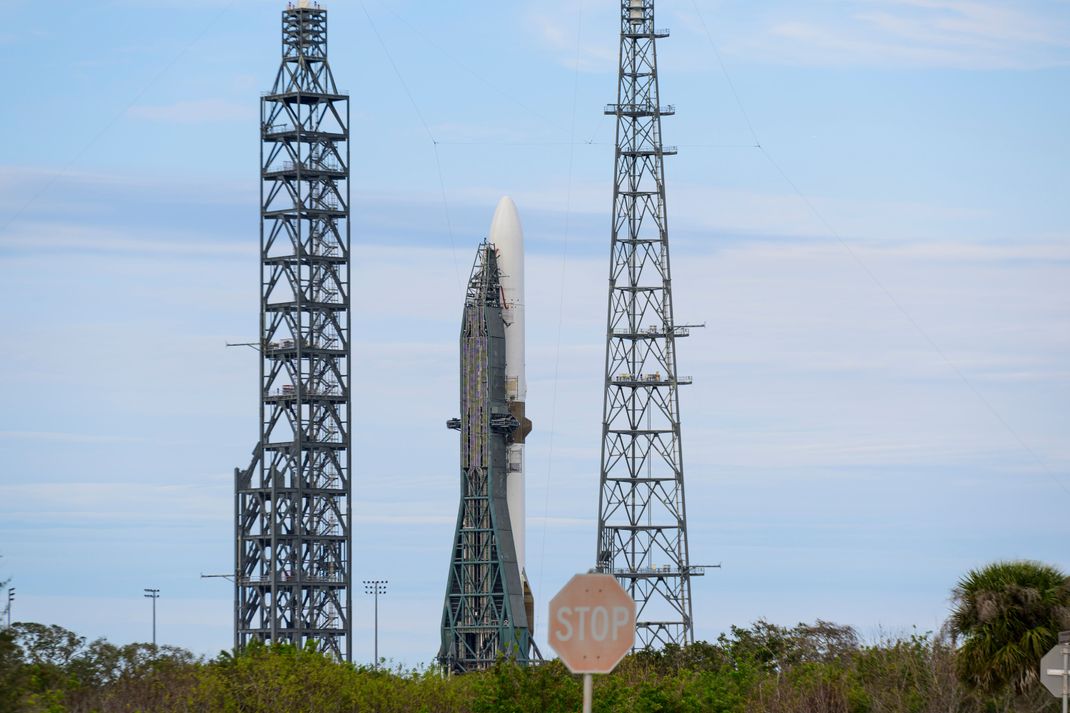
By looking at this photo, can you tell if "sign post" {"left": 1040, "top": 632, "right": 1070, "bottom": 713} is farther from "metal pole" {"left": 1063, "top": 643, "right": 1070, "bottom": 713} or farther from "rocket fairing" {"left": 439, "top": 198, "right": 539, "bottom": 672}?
"rocket fairing" {"left": 439, "top": 198, "right": 539, "bottom": 672}

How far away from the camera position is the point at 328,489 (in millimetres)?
100312

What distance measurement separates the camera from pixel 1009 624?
134 feet

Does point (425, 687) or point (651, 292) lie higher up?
point (651, 292)

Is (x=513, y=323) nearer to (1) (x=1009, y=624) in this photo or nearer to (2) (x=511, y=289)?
(2) (x=511, y=289)

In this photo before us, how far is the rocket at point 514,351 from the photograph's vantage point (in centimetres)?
9475

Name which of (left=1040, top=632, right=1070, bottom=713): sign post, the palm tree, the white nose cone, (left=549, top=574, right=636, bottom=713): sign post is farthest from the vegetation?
the white nose cone

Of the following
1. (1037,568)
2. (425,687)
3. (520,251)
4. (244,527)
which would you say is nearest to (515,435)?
(520,251)

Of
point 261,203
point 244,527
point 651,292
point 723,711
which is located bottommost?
point 723,711

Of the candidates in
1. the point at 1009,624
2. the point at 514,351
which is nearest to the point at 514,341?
the point at 514,351

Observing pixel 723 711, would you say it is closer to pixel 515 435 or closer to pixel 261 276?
pixel 515 435

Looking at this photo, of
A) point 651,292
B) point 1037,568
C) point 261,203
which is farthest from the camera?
point 261,203

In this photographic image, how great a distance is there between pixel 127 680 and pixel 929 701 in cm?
2465

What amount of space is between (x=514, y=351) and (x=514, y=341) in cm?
50

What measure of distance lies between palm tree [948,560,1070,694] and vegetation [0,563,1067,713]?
0.10ft
